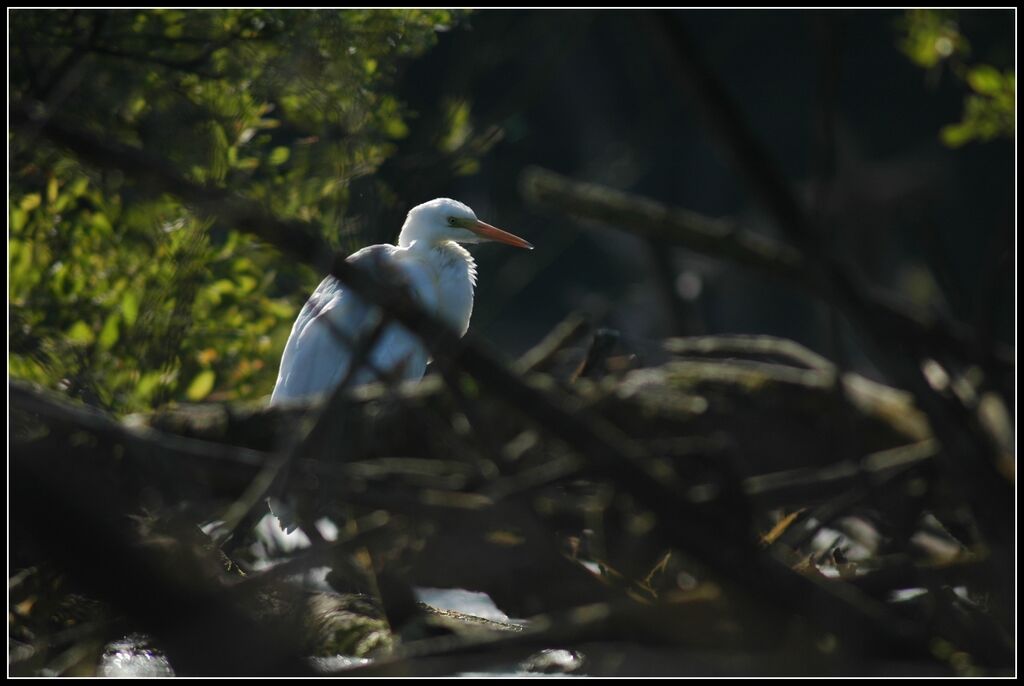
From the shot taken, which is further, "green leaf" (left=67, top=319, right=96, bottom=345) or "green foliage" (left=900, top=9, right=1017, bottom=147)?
"green foliage" (left=900, top=9, right=1017, bottom=147)

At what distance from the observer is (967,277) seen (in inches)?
275

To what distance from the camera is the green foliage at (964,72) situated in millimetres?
2084

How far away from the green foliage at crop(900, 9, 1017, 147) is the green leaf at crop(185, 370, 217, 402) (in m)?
1.65

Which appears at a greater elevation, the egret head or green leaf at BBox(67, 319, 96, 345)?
the egret head

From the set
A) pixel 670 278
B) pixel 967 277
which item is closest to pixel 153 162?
pixel 670 278

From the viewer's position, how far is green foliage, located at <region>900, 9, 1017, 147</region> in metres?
2.08

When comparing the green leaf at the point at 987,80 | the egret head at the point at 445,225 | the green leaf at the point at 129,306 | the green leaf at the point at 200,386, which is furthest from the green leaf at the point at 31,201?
the green leaf at the point at 987,80

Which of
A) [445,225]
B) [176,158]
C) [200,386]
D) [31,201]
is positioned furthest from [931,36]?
[31,201]

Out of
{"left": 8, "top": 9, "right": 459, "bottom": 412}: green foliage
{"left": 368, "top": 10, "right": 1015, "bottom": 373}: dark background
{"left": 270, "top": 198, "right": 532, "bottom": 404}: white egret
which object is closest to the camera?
{"left": 368, "top": 10, "right": 1015, "bottom": 373}: dark background

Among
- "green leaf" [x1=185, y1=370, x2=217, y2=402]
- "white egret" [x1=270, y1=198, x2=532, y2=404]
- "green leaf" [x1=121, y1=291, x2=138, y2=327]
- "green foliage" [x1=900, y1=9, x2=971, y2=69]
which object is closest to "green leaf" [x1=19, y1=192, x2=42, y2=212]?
"green leaf" [x1=121, y1=291, x2=138, y2=327]

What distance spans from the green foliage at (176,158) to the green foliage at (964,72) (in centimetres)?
99

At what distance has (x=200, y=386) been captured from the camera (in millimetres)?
2092

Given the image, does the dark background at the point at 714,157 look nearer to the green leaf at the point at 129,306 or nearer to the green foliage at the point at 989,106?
the green foliage at the point at 989,106

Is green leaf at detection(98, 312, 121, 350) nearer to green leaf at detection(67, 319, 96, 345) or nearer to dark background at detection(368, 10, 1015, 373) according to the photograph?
green leaf at detection(67, 319, 96, 345)
